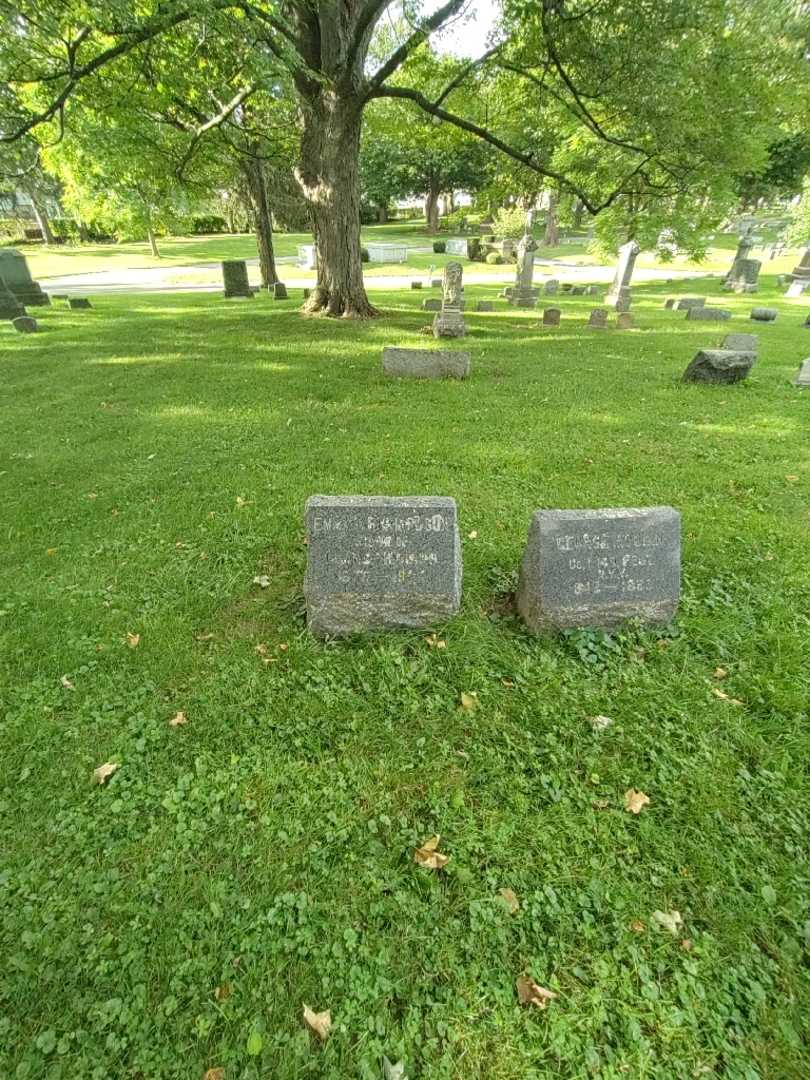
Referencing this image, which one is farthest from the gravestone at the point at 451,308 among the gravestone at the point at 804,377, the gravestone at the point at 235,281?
the gravestone at the point at 235,281

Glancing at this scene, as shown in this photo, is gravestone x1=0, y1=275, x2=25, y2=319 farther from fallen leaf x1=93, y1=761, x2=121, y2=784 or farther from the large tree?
fallen leaf x1=93, y1=761, x2=121, y2=784

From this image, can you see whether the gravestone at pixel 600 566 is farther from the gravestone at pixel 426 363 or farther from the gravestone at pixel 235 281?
the gravestone at pixel 235 281

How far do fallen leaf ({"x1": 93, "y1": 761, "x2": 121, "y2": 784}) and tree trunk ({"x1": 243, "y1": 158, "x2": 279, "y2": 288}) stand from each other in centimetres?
1981

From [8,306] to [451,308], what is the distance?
1255 centimetres

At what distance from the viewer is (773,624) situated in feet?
11.8

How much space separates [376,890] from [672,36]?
41.2 ft

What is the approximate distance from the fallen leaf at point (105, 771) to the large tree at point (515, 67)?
8090 millimetres

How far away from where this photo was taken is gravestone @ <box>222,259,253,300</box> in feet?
60.0

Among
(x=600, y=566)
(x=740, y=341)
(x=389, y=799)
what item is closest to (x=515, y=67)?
(x=740, y=341)

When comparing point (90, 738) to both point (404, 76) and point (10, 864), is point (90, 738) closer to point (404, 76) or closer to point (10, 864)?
point (10, 864)

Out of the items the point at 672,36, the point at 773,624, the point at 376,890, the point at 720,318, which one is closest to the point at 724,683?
the point at 773,624

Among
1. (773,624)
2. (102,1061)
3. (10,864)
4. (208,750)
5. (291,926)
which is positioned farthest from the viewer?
(773,624)

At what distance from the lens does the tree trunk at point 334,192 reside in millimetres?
11125

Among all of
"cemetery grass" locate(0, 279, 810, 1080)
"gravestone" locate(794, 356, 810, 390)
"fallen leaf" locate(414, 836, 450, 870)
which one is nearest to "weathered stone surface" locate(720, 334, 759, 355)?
"gravestone" locate(794, 356, 810, 390)
